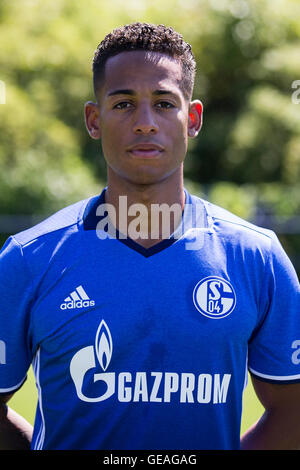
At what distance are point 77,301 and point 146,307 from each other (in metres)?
0.19

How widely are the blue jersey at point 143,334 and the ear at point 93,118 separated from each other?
0.36 metres

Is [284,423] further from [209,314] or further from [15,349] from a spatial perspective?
[15,349]

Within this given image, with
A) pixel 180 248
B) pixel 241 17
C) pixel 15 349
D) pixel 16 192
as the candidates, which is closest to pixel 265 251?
pixel 180 248

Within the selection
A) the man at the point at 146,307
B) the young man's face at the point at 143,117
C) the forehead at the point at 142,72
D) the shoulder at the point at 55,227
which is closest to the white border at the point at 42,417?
the man at the point at 146,307

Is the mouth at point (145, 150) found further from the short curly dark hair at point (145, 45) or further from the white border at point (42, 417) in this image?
the white border at point (42, 417)

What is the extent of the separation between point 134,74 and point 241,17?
13498 mm

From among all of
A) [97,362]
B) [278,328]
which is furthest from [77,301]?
[278,328]

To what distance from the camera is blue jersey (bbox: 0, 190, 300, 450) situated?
1.86m

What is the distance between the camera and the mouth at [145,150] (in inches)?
74.8

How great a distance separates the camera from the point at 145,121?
6.20 feet

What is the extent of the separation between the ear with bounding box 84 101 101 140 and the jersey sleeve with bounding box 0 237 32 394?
43 cm

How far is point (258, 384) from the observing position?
2004 mm

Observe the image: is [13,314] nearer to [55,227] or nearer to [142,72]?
[55,227]
